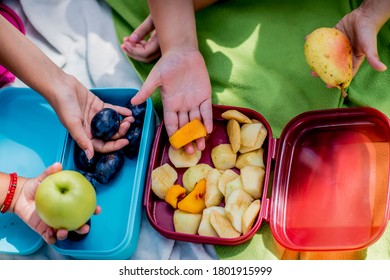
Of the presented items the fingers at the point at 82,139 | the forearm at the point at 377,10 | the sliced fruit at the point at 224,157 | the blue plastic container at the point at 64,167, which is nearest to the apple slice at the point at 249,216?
the sliced fruit at the point at 224,157

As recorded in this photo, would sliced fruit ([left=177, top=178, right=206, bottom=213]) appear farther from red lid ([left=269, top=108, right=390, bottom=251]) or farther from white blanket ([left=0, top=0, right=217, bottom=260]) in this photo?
white blanket ([left=0, top=0, right=217, bottom=260])

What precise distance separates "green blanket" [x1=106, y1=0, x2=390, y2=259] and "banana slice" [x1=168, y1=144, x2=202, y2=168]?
0.13 metres

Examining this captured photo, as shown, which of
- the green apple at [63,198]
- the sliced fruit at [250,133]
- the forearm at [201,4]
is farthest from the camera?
the forearm at [201,4]

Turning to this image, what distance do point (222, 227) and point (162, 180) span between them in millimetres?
160

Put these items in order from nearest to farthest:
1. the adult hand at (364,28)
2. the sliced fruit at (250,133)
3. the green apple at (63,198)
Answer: the green apple at (63,198) < the adult hand at (364,28) < the sliced fruit at (250,133)

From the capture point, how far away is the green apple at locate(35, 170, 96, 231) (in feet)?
2.97

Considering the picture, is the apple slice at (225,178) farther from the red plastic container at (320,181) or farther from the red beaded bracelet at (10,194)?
the red beaded bracelet at (10,194)

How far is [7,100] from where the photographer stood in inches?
50.2

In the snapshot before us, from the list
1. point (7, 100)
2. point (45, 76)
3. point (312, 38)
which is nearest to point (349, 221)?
point (312, 38)

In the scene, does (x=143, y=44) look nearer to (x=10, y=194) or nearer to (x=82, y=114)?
(x=82, y=114)

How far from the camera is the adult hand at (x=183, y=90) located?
114 centimetres

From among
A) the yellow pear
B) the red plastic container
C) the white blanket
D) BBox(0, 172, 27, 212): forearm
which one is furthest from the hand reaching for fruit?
BBox(0, 172, 27, 212): forearm

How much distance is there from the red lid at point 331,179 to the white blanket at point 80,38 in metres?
0.41

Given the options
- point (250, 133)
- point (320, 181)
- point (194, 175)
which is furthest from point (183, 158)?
point (320, 181)
